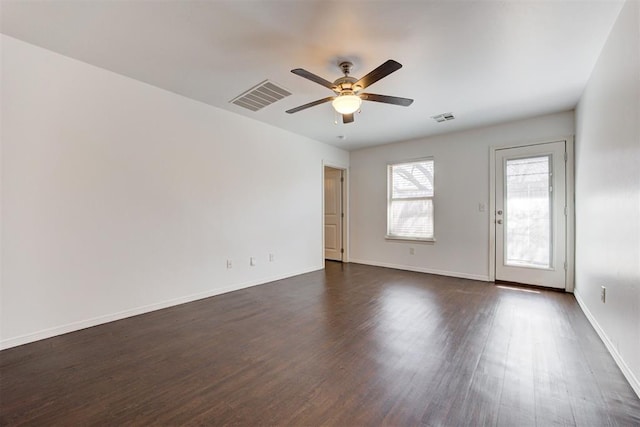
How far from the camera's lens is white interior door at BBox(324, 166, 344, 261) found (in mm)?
6430

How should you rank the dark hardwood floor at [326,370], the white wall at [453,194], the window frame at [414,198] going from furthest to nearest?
the window frame at [414,198], the white wall at [453,194], the dark hardwood floor at [326,370]

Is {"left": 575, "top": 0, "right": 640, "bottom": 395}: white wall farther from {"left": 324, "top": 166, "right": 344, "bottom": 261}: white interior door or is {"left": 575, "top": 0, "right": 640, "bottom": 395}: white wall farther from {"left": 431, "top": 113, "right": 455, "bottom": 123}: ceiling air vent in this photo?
{"left": 324, "top": 166, "right": 344, "bottom": 261}: white interior door

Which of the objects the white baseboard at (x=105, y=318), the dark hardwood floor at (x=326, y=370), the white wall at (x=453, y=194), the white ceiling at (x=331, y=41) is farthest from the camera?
the white wall at (x=453, y=194)

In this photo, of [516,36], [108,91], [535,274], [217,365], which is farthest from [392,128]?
[217,365]

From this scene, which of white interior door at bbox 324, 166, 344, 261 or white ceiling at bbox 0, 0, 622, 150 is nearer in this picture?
white ceiling at bbox 0, 0, 622, 150

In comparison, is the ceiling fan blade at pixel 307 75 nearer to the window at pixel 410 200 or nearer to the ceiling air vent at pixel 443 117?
the ceiling air vent at pixel 443 117

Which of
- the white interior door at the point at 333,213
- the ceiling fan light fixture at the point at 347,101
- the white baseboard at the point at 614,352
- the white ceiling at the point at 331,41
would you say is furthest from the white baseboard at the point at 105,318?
the white baseboard at the point at 614,352

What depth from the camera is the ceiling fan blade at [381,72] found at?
2.07 metres

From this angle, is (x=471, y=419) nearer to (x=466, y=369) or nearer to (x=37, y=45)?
(x=466, y=369)

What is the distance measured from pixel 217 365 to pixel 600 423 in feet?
7.65

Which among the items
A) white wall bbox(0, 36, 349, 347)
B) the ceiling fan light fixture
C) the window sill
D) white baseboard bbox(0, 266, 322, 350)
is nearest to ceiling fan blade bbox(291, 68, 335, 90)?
the ceiling fan light fixture

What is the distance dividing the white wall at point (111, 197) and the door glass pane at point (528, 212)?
12.6 ft

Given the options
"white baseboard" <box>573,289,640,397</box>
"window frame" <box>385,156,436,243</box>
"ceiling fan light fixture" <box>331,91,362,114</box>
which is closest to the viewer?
"white baseboard" <box>573,289,640,397</box>

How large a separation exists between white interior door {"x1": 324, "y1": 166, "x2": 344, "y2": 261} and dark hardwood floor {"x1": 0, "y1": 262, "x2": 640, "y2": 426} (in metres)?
3.17
